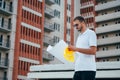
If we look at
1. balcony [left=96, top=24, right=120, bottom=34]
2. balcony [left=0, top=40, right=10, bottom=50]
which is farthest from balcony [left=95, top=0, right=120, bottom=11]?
balcony [left=0, top=40, right=10, bottom=50]

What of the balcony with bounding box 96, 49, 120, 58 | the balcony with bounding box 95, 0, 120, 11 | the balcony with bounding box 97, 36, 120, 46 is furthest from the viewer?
the balcony with bounding box 95, 0, 120, 11

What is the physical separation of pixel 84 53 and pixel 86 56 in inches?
5.1

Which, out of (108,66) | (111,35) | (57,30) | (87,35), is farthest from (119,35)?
(87,35)

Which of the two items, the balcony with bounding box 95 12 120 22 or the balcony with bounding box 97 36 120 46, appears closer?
the balcony with bounding box 97 36 120 46

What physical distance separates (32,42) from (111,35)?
15073mm

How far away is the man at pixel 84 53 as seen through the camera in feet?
17.1

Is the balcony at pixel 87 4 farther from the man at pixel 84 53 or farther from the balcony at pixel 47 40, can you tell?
the man at pixel 84 53

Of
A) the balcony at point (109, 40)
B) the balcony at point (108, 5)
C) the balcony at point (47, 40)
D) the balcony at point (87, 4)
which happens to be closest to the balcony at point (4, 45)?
the balcony at point (47, 40)

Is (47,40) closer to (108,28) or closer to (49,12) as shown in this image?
(49,12)

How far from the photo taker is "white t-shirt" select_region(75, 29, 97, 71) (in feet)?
17.3

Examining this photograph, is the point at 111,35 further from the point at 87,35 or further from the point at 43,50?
the point at 87,35

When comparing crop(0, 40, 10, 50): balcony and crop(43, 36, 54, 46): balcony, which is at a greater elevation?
crop(43, 36, 54, 46): balcony

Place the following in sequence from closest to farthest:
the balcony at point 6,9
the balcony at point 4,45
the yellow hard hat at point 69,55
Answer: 1. the yellow hard hat at point 69,55
2. the balcony at point 4,45
3. the balcony at point 6,9

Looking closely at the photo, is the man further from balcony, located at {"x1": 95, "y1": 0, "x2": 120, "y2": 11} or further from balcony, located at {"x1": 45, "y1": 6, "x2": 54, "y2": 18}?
balcony, located at {"x1": 95, "y1": 0, "x2": 120, "y2": 11}
